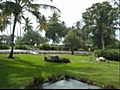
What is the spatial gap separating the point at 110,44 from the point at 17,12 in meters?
47.8

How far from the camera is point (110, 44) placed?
71.8 m

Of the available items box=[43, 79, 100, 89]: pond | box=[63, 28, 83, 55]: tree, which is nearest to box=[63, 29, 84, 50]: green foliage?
box=[63, 28, 83, 55]: tree

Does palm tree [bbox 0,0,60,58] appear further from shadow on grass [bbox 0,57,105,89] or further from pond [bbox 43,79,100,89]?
pond [bbox 43,79,100,89]

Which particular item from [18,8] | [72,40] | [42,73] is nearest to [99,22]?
[72,40]

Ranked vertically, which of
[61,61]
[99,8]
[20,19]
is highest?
[99,8]

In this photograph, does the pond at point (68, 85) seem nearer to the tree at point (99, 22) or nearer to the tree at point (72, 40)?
the tree at point (72, 40)

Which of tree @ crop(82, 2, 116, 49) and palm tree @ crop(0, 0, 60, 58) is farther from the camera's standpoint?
tree @ crop(82, 2, 116, 49)

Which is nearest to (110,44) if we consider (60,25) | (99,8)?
(99,8)

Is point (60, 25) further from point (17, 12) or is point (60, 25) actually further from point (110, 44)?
point (17, 12)

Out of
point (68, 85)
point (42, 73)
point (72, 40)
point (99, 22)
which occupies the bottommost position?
point (42, 73)

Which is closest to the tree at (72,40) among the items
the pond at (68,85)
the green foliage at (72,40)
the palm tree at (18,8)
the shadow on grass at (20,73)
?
the green foliage at (72,40)

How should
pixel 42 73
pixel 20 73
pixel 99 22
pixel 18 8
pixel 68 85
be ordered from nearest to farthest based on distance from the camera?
pixel 68 85 < pixel 20 73 < pixel 42 73 < pixel 18 8 < pixel 99 22

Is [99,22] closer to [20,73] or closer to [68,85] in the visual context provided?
[20,73]

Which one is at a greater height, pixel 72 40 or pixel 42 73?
pixel 72 40
